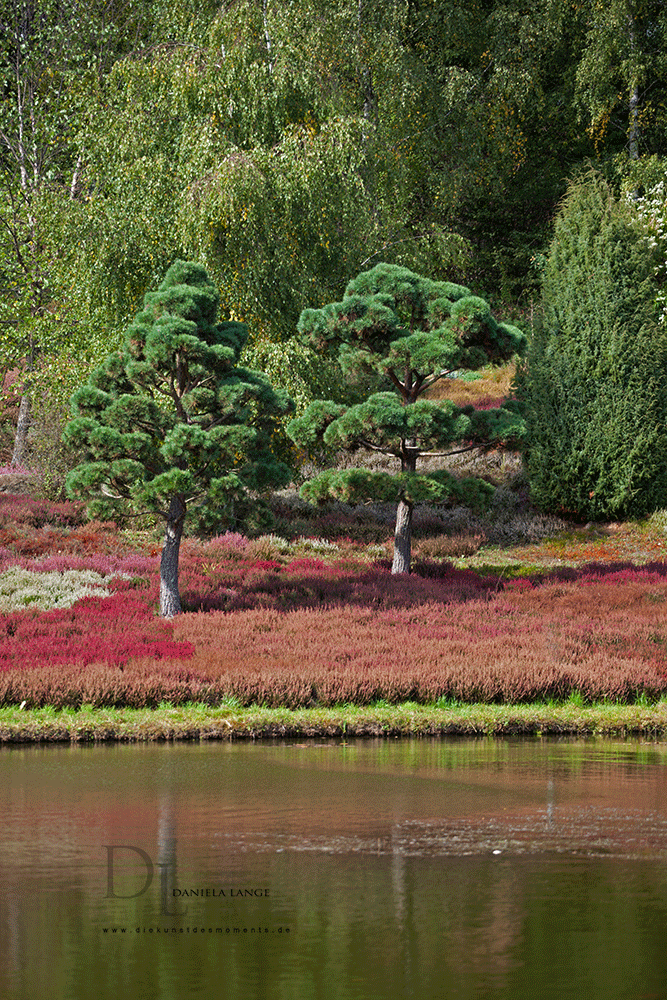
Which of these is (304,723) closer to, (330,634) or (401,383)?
→ (330,634)

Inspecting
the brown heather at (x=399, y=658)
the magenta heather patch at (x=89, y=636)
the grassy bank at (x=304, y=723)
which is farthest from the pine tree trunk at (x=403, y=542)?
the grassy bank at (x=304, y=723)

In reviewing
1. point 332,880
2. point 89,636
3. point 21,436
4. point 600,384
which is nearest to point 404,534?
point 89,636

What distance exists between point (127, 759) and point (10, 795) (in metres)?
1.97

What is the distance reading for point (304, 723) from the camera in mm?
12844

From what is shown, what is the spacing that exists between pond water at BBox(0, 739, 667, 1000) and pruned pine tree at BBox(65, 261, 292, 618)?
7.34 m

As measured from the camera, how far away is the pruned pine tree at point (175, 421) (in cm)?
1753

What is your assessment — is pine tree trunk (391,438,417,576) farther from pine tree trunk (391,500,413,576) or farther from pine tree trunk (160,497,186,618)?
pine tree trunk (160,497,186,618)

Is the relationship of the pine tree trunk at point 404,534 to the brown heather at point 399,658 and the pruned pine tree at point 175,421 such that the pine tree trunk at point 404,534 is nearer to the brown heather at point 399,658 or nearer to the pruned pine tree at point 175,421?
the brown heather at point 399,658

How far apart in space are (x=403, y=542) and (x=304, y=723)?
28.5 ft

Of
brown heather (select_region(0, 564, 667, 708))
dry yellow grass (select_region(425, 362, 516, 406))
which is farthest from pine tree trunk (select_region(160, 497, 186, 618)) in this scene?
dry yellow grass (select_region(425, 362, 516, 406))

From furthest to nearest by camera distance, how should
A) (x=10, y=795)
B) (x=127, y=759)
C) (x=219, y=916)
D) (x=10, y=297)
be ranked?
(x=10, y=297)
(x=127, y=759)
(x=10, y=795)
(x=219, y=916)

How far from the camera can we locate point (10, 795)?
29.8 ft

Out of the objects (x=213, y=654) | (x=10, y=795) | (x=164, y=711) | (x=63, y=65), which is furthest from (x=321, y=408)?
(x=63, y=65)

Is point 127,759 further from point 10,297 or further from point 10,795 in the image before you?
point 10,297
